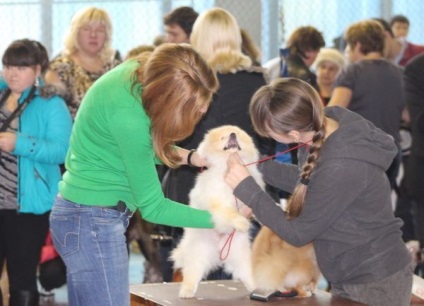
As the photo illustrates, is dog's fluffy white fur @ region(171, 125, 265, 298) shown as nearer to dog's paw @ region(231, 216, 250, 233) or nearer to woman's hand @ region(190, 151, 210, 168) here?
woman's hand @ region(190, 151, 210, 168)

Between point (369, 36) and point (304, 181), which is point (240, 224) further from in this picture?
point (369, 36)

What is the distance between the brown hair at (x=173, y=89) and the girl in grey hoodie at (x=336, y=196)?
357mm

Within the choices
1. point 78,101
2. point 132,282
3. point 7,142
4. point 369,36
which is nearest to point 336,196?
point 7,142

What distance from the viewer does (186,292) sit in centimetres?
293

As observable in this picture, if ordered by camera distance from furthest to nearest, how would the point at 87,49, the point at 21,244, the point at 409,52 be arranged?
the point at 409,52, the point at 87,49, the point at 21,244

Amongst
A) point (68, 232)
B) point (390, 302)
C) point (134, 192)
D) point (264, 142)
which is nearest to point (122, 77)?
point (134, 192)

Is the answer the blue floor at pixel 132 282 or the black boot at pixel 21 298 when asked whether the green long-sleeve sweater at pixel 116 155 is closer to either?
the black boot at pixel 21 298

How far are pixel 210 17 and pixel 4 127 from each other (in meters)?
1.12

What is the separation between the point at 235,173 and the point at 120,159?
17.5 inches

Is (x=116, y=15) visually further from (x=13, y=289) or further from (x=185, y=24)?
(x=13, y=289)

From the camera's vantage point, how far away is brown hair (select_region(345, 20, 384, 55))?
5078 millimetres

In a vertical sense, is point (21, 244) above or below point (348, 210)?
below

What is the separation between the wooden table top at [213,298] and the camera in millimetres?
2857

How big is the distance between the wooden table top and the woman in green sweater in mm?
303
